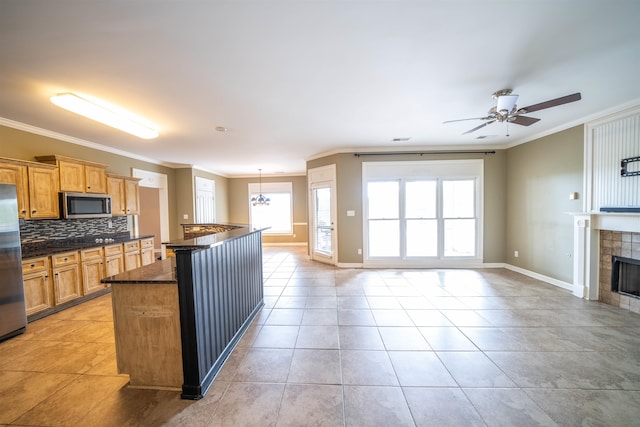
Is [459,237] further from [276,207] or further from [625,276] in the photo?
[276,207]

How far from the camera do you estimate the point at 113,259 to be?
4.00 meters

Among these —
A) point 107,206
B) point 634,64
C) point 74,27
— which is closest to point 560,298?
point 634,64

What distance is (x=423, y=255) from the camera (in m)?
5.34

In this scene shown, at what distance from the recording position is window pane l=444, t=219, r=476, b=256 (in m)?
5.24

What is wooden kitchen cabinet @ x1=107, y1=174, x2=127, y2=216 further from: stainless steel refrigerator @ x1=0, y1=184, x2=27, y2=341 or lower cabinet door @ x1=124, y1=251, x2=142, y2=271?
stainless steel refrigerator @ x1=0, y1=184, x2=27, y2=341

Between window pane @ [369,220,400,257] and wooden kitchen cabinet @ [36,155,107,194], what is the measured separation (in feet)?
17.1

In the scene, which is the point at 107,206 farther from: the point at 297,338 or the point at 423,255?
the point at 423,255

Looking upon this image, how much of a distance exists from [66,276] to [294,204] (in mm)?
5977

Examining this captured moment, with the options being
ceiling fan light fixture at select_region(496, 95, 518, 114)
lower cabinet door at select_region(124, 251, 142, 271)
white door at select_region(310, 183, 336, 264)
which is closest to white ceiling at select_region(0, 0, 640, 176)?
ceiling fan light fixture at select_region(496, 95, 518, 114)

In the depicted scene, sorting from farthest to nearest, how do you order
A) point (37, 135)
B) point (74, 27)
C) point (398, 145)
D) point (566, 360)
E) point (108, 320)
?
point (398, 145)
point (37, 135)
point (108, 320)
point (566, 360)
point (74, 27)

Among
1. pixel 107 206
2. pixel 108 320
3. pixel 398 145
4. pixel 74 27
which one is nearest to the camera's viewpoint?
pixel 74 27

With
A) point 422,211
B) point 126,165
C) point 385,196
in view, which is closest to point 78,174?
point 126,165

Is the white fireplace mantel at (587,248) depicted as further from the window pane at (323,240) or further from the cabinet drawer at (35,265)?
the cabinet drawer at (35,265)

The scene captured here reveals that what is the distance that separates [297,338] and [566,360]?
8.13 ft
